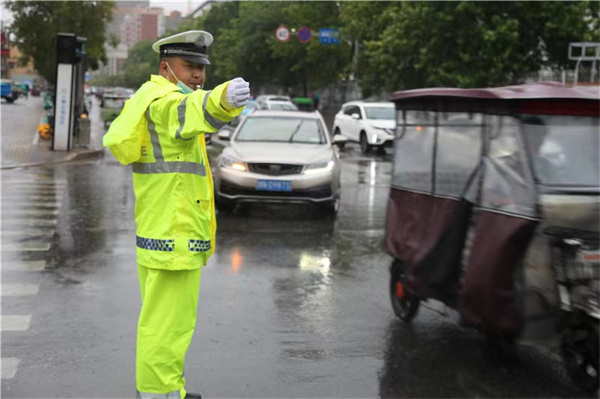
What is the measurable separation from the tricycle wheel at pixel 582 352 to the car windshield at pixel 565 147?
34.9 inches

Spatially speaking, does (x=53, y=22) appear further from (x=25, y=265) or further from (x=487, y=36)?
(x=25, y=265)

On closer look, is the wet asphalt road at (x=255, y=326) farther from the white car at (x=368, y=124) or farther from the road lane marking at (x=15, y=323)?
the white car at (x=368, y=124)

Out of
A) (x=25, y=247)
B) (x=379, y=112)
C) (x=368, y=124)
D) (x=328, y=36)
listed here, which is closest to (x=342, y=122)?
(x=379, y=112)

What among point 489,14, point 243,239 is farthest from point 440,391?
point 489,14

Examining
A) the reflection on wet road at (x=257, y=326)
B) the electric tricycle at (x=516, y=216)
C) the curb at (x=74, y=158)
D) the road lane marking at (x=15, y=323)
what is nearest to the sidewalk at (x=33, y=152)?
the curb at (x=74, y=158)

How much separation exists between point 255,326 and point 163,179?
2.77m

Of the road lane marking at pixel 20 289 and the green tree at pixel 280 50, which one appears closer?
the road lane marking at pixel 20 289

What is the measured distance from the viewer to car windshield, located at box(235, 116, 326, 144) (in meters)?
13.4

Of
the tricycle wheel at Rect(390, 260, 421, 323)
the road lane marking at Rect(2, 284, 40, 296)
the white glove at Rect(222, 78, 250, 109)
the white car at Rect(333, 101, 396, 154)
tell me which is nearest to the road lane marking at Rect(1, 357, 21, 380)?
the road lane marking at Rect(2, 284, 40, 296)

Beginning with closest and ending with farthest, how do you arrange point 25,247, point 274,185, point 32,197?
point 25,247
point 274,185
point 32,197

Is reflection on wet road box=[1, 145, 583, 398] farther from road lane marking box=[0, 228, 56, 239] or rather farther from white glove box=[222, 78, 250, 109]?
white glove box=[222, 78, 250, 109]

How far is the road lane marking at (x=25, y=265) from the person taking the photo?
8.55 metres

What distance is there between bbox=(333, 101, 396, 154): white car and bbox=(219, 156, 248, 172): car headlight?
13.5 m

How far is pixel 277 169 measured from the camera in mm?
12188
